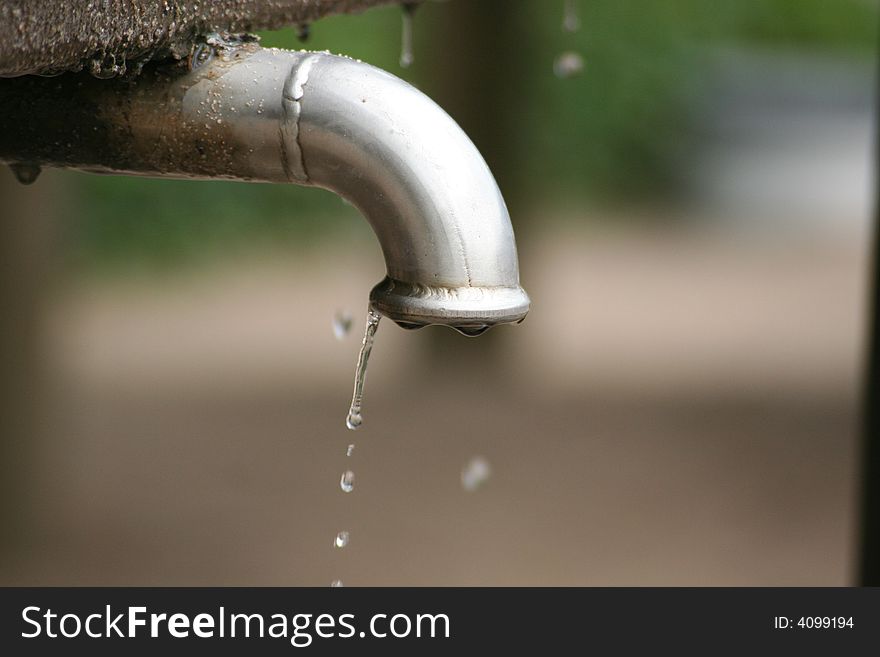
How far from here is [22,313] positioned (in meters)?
2.91

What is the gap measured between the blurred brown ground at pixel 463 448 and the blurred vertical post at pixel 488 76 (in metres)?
0.32

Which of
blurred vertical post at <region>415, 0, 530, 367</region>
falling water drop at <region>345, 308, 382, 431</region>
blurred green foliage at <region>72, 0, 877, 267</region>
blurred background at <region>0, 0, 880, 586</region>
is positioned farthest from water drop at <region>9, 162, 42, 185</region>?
blurred green foliage at <region>72, 0, 877, 267</region>

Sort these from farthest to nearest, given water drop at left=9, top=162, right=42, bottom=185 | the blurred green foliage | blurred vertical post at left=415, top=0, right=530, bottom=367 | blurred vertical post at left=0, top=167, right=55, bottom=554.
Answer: the blurred green foliage → blurred vertical post at left=415, top=0, right=530, bottom=367 → blurred vertical post at left=0, top=167, right=55, bottom=554 → water drop at left=9, top=162, right=42, bottom=185

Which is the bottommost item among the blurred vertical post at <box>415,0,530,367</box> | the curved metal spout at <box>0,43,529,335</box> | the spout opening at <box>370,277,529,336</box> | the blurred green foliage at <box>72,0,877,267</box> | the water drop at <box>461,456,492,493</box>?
the spout opening at <box>370,277,529,336</box>

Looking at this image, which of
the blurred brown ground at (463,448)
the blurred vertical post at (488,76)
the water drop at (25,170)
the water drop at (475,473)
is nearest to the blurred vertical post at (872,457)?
the water drop at (25,170)

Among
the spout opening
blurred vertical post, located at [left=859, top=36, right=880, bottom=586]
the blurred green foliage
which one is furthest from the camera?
the blurred green foliage

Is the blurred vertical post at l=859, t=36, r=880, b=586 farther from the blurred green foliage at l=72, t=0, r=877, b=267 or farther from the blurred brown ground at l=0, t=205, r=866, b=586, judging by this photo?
→ the blurred green foliage at l=72, t=0, r=877, b=267

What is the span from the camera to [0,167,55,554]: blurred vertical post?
288cm

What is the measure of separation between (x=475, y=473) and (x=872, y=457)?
6.46 feet

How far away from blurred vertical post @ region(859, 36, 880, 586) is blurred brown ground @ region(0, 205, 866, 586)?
152cm

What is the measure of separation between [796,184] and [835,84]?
1.26 metres

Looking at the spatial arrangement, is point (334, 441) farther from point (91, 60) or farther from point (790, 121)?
point (790, 121)

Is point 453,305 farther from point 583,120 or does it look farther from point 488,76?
point 583,120

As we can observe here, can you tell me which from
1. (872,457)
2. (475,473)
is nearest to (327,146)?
(872,457)
